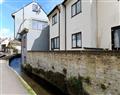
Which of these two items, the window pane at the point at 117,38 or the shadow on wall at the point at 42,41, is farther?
the shadow on wall at the point at 42,41

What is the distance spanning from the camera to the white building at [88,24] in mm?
12954

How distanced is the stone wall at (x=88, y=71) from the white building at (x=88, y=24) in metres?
2.39

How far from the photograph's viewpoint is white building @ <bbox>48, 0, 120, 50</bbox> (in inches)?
510

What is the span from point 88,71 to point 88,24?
610cm

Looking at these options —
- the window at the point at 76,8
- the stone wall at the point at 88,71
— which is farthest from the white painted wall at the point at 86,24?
the stone wall at the point at 88,71

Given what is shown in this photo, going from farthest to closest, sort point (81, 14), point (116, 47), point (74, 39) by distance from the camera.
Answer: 1. point (74, 39)
2. point (81, 14)
3. point (116, 47)

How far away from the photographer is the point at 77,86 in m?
10.5

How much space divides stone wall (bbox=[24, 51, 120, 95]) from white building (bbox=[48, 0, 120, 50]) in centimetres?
239

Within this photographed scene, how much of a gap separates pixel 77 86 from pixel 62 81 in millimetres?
2429

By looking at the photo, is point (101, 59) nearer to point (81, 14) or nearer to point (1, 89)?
point (1, 89)

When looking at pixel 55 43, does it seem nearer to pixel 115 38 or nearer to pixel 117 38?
pixel 115 38

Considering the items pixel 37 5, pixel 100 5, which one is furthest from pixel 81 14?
pixel 37 5

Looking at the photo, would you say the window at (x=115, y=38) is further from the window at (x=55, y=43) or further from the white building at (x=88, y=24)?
the window at (x=55, y=43)

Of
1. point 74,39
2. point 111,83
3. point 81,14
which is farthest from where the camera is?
point 74,39
